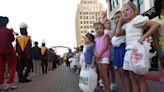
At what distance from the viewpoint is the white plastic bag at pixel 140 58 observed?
17.6 feet

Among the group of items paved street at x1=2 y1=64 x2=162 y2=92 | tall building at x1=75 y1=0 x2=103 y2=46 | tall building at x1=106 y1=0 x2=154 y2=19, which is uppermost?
tall building at x1=75 y1=0 x2=103 y2=46

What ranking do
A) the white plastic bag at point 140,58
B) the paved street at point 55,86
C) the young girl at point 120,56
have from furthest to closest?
the paved street at point 55,86, the young girl at point 120,56, the white plastic bag at point 140,58

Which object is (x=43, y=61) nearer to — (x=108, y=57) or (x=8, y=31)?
(x=8, y=31)

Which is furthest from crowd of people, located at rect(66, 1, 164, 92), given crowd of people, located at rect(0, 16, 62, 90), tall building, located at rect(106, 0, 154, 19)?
tall building, located at rect(106, 0, 154, 19)

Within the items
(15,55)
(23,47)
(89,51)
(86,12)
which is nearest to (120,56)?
(89,51)

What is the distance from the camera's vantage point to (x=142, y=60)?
536 centimetres

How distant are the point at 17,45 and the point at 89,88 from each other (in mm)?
6476

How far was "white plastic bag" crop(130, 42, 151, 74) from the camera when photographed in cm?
535

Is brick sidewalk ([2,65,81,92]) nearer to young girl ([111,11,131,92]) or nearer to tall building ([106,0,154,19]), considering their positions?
young girl ([111,11,131,92])

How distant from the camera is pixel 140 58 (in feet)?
17.6

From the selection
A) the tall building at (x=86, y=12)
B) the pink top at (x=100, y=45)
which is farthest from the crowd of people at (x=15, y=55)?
the tall building at (x=86, y=12)

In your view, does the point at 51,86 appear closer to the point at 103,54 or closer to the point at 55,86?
the point at 55,86

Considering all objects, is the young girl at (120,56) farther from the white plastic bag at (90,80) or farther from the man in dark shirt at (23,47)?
the man in dark shirt at (23,47)

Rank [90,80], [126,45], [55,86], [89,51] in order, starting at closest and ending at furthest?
1. [126,45]
2. [90,80]
3. [89,51]
4. [55,86]
